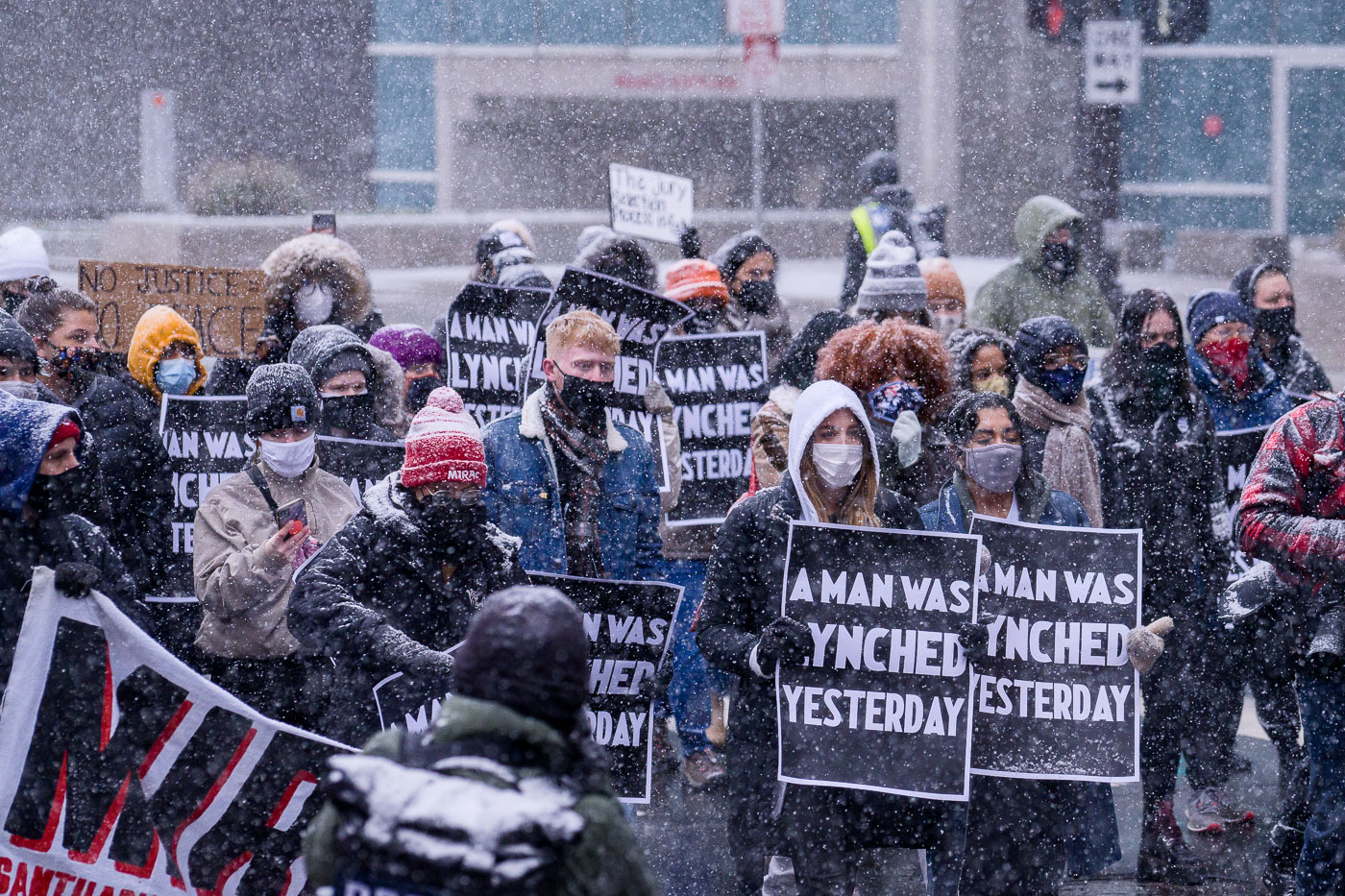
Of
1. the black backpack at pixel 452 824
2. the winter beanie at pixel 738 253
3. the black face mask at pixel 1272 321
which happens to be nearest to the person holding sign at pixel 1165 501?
the black face mask at pixel 1272 321

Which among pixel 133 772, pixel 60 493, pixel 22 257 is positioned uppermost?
pixel 22 257

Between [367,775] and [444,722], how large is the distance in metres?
0.14

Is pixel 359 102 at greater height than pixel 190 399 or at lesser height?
greater

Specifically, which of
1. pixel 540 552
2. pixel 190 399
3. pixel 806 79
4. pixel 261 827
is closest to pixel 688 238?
pixel 190 399

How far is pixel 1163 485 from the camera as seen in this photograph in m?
6.38

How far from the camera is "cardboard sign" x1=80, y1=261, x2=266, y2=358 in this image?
7719 mm

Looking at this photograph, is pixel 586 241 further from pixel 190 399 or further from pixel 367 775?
pixel 367 775

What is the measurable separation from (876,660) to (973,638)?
274 mm

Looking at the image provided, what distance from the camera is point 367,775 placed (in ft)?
8.71

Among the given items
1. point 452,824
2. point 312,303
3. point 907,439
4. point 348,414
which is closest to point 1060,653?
point 907,439

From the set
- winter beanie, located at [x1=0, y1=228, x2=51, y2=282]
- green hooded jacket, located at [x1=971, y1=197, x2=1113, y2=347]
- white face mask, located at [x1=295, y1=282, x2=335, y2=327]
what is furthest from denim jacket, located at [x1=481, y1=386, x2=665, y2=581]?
green hooded jacket, located at [x1=971, y1=197, x2=1113, y2=347]

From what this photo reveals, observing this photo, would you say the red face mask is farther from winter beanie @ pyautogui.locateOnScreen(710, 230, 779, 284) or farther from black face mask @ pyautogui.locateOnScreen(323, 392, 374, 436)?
black face mask @ pyautogui.locateOnScreen(323, 392, 374, 436)

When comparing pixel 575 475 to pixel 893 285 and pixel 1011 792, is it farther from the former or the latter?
pixel 893 285

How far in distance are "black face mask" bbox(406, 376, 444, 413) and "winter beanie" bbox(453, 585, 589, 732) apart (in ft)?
15.3
